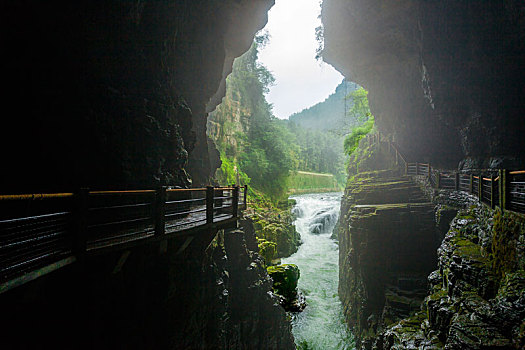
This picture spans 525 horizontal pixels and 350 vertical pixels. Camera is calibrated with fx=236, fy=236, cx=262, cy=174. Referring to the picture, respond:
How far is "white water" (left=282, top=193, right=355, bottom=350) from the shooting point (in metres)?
12.4

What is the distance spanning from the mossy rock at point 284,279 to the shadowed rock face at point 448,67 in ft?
39.7

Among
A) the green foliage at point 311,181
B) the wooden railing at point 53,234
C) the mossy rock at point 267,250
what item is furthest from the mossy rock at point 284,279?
the green foliage at point 311,181

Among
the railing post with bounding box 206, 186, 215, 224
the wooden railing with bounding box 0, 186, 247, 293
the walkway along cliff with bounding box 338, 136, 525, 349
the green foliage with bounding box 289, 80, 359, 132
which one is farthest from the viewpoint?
the green foliage with bounding box 289, 80, 359, 132

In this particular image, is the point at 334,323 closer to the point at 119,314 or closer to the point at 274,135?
the point at 119,314

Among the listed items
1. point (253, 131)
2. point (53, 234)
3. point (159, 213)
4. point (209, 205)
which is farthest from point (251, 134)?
point (53, 234)

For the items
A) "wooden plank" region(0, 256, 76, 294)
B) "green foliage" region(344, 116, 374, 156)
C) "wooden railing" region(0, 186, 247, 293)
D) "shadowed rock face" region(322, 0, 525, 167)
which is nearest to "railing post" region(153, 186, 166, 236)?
"wooden railing" region(0, 186, 247, 293)

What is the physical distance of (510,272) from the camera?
505cm

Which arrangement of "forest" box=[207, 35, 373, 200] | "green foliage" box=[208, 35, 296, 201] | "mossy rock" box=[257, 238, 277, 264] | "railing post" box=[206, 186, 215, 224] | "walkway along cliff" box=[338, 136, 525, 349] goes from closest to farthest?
"walkway along cliff" box=[338, 136, 525, 349] → "railing post" box=[206, 186, 215, 224] → "mossy rock" box=[257, 238, 277, 264] → "forest" box=[207, 35, 373, 200] → "green foliage" box=[208, 35, 296, 201]

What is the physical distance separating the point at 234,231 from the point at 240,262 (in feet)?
4.41

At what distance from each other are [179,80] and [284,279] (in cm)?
1218

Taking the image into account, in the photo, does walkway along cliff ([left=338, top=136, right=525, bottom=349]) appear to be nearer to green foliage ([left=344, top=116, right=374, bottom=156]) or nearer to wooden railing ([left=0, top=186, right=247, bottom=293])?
wooden railing ([left=0, top=186, right=247, bottom=293])

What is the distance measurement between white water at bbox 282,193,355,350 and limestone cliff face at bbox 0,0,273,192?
10633mm

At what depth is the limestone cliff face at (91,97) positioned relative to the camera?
495 centimetres

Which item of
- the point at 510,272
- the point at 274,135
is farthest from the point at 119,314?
the point at 274,135
